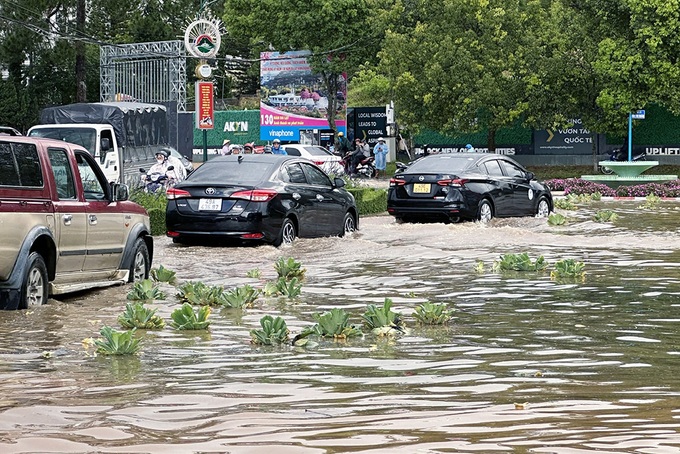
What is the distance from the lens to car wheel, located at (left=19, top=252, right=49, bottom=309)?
1110cm

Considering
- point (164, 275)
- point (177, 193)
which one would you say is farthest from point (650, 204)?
point (164, 275)

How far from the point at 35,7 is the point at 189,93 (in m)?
24.1

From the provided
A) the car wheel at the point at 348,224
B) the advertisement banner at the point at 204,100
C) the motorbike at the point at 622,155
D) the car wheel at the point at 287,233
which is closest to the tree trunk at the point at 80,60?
the advertisement banner at the point at 204,100

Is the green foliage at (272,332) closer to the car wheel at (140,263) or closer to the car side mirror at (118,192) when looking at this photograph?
the car side mirror at (118,192)

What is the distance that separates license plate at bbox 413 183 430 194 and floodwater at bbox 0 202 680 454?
8.12 m

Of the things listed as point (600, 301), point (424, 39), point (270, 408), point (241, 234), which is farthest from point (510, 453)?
point (424, 39)

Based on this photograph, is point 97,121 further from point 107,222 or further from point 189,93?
point 189,93

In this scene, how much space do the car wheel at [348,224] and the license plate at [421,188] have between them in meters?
1.96

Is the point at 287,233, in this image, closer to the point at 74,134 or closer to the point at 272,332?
the point at 272,332

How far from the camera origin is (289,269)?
46.4 ft

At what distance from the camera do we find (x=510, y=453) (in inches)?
219

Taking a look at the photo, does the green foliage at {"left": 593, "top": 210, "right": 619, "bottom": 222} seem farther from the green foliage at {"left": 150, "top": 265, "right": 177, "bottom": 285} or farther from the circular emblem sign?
the circular emblem sign

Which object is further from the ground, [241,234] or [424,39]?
[424,39]

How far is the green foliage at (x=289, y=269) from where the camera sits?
46.2ft
